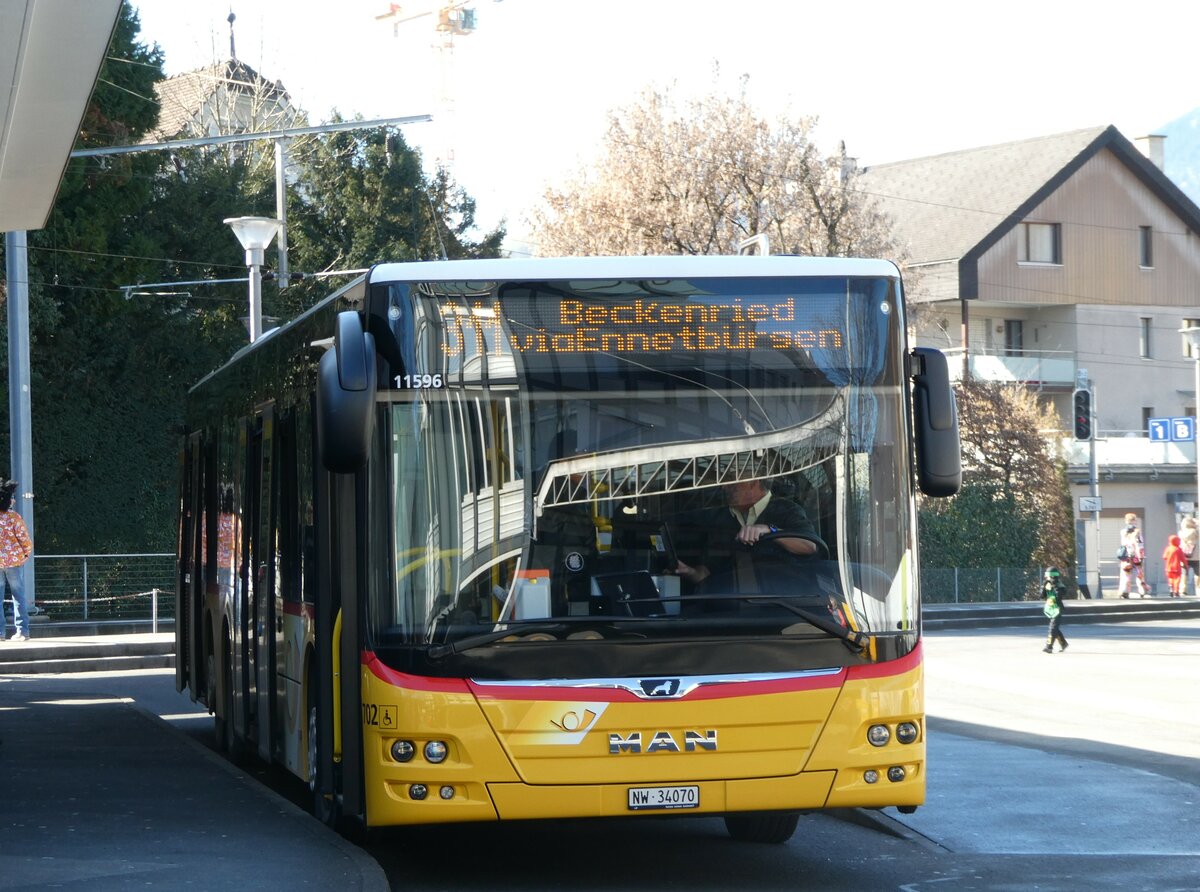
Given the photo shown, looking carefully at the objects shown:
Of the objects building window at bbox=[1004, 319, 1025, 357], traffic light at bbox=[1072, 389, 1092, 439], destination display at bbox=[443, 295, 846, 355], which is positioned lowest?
destination display at bbox=[443, 295, 846, 355]

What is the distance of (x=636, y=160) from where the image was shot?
1617 inches

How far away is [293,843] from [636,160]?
3325 centimetres

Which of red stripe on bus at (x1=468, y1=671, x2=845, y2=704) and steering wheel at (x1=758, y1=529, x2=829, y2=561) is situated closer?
red stripe on bus at (x1=468, y1=671, x2=845, y2=704)

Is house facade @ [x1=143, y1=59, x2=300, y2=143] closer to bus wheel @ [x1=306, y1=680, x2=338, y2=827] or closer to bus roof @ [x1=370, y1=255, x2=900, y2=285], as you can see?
bus wheel @ [x1=306, y1=680, x2=338, y2=827]

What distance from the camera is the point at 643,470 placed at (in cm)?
810

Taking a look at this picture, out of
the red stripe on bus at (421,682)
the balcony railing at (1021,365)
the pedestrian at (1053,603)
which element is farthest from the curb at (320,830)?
the balcony railing at (1021,365)

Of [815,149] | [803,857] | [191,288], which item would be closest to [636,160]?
[815,149]

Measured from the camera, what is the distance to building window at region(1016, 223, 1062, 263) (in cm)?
5756

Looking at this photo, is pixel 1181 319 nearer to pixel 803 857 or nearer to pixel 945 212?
pixel 945 212

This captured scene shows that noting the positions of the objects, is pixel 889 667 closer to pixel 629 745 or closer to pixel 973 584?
pixel 629 745

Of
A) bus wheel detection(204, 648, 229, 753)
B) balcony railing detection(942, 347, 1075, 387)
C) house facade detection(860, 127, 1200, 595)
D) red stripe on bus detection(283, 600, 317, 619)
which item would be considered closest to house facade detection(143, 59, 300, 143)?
house facade detection(860, 127, 1200, 595)

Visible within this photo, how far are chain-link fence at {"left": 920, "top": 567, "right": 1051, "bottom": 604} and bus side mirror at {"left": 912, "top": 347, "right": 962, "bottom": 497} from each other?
3032 centimetres

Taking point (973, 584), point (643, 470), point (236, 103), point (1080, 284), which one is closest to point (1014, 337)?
point (1080, 284)

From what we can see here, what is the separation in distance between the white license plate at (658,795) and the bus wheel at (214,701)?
261 inches
